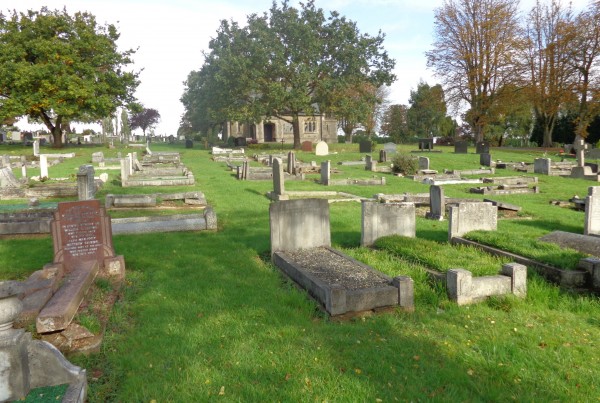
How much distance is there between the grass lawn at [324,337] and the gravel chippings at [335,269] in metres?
0.47

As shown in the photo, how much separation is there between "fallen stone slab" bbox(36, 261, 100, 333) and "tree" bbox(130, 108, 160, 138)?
320 ft

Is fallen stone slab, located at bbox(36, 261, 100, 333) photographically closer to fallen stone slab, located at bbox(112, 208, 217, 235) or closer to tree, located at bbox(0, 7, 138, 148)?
fallen stone slab, located at bbox(112, 208, 217, 235)

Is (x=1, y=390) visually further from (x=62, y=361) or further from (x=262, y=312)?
(x=262, y=312)

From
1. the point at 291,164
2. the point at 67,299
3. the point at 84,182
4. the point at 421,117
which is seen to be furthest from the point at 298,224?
the point at 421,117

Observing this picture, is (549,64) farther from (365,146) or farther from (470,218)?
(470,218)

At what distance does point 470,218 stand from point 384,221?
174cm

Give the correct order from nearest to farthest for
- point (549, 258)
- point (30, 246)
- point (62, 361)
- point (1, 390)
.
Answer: point (1, 390) → point (62, 361) → point (549, 258) → point (30, 246)

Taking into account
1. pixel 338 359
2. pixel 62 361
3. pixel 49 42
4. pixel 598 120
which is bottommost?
pixel 338 359

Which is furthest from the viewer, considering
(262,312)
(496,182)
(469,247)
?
(496,182)

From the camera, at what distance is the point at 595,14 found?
1430 inches

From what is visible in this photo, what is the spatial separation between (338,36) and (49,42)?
2364 centimetres

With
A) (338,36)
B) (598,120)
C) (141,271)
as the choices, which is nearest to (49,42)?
(338,36)

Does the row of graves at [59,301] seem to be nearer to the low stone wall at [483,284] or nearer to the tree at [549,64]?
the low stone wall at [483,284]

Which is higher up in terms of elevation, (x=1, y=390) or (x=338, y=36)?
(x=338, y=36)
